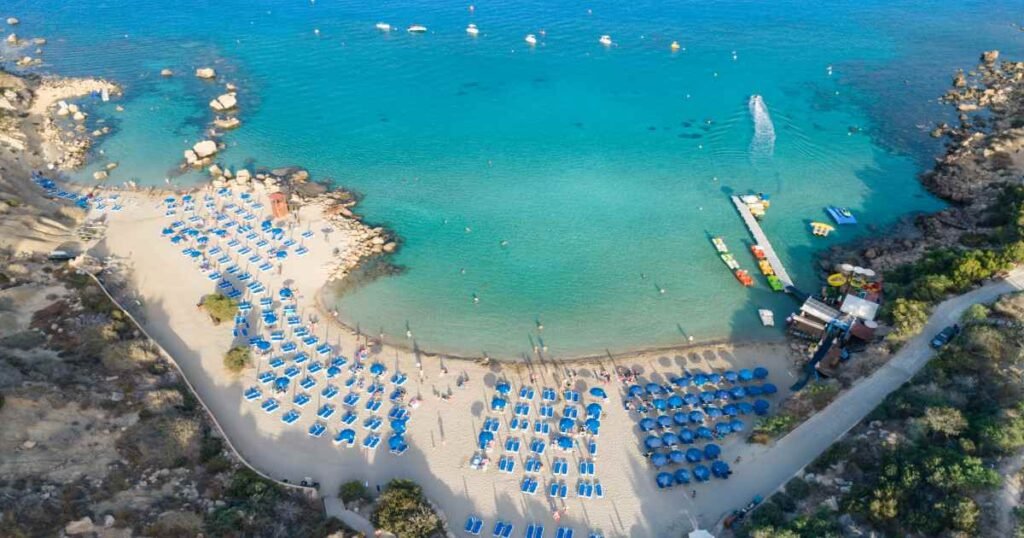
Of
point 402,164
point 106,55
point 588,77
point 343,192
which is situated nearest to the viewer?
point 343,192

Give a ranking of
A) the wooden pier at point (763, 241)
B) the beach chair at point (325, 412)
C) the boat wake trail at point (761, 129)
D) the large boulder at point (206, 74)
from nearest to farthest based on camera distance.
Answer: the beach chair at point (325, 412)
the wooden pier at point (763, 241)
the boat wake trail at point (761, 129)
the large boulder at point (206, 74)

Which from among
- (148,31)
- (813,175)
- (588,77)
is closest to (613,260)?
(813,175)

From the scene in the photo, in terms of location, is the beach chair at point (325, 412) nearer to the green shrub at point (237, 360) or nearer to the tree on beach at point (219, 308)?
the green shrub at point (237, 360)

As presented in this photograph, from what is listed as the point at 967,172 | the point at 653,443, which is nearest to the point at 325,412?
the point at 653,443

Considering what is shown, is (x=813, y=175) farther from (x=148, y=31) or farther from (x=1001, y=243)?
(x=148, y=31)

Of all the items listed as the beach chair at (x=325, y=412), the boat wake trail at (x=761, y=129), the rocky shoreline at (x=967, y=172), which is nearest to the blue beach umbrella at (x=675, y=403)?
the rocky shoreline at (x=967, y=172)

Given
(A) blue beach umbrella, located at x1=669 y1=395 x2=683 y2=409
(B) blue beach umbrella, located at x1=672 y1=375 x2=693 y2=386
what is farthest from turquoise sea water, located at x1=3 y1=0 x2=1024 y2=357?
(A) blue beach umbrella, located at x1=669 y1=395 x2=683 y2=409
